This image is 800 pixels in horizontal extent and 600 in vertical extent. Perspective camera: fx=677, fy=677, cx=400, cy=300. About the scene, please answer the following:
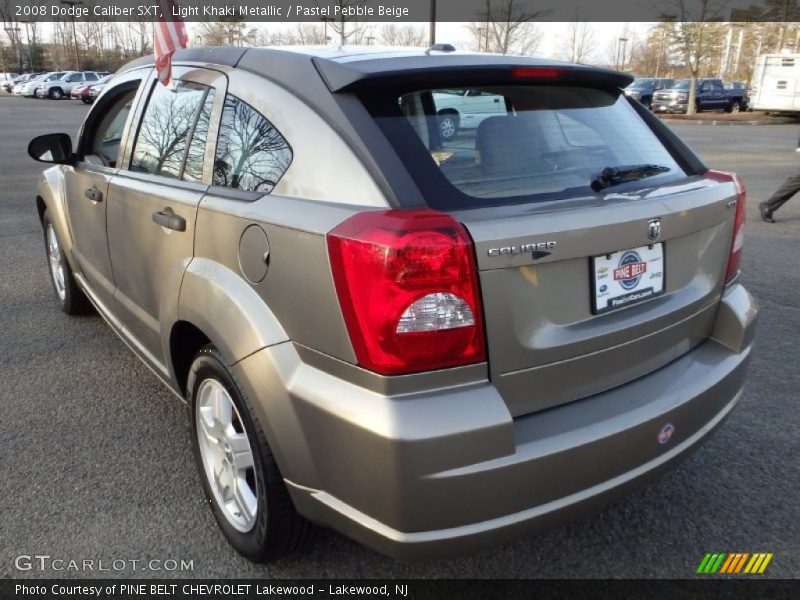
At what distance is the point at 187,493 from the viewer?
9.34ft

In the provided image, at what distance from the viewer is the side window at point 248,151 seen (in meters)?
2.19

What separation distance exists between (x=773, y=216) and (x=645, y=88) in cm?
2981

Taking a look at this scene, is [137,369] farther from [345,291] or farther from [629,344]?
[629,344]

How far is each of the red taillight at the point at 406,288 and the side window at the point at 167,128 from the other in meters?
1.27

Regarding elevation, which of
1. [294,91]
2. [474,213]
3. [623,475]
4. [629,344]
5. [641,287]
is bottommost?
[623,475]

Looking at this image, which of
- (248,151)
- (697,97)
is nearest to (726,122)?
(697,97)

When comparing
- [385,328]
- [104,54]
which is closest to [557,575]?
[385,328]

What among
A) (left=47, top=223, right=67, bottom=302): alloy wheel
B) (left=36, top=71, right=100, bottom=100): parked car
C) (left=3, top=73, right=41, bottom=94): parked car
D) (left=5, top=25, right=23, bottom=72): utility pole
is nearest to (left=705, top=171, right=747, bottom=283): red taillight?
(left=47, top=223, right=67, bottom=302): alloy wheel

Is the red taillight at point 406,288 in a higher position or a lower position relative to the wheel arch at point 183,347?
higher

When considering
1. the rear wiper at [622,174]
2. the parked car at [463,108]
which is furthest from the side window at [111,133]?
the rear wiper at [622,174]

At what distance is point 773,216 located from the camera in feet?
27.9

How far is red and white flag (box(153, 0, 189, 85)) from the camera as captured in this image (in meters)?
3.03

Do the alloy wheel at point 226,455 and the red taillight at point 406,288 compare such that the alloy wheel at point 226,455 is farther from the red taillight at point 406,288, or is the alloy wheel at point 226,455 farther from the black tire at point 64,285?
the black tire at point 64,285

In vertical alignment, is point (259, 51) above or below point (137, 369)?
above
